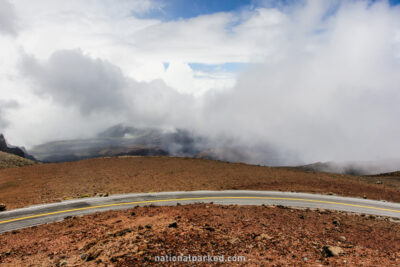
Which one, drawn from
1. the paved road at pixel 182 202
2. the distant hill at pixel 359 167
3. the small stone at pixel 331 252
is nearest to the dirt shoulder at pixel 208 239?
the small stone at pixel 331 252

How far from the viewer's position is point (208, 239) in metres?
12.0

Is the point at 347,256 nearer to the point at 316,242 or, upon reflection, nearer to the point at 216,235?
the point at 316,242

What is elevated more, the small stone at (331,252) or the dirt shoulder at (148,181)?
the dirt shoulder at (148,181)

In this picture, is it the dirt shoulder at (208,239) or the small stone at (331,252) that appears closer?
the dirt shoulder at (208,239)

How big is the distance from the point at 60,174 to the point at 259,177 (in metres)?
35.5

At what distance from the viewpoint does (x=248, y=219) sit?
16688 millimetres

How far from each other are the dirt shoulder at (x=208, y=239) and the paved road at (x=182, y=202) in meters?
2.76

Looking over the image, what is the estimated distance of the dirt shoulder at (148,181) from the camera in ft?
93.8

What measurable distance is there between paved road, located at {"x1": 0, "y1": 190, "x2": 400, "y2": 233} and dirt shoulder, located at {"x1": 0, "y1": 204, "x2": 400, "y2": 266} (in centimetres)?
276

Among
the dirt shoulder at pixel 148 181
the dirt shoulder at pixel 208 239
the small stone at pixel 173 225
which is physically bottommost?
the dirt shoulder at pixel 208 239

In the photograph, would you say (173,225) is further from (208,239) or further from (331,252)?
(331,252)

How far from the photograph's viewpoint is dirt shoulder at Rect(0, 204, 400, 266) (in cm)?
1049

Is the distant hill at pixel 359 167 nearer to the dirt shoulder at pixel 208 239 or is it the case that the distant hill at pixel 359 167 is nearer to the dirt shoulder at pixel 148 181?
the dirt shoulder at pixel 148 181

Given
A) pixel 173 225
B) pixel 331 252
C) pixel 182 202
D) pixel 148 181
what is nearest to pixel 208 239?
pixel 173 225
